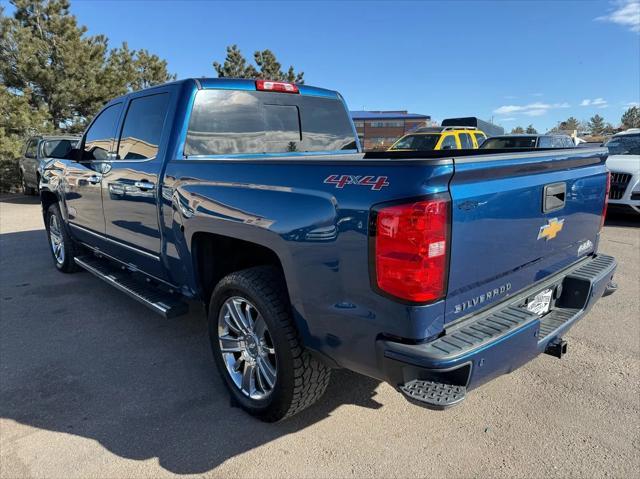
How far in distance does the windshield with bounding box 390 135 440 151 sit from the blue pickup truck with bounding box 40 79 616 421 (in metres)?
10.9

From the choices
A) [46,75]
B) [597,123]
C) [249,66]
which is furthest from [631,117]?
[46,75]

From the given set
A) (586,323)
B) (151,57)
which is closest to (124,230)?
(586,323)

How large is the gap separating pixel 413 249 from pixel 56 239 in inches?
230

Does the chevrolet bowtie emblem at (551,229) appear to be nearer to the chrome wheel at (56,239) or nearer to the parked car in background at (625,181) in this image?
the chrome wheel at (56,239)

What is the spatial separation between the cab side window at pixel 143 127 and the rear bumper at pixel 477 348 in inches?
96.8

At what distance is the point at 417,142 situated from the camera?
581 inches

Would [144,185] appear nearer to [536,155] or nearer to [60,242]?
[536,155]

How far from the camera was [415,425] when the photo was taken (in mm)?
2746

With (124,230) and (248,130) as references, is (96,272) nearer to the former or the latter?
(124,230)

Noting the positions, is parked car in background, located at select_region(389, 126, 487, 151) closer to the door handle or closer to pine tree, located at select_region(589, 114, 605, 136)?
the door handle

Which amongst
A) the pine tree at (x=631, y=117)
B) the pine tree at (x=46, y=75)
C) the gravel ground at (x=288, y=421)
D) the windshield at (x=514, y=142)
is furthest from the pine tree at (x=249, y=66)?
the pine tree at (x=631, y=117)

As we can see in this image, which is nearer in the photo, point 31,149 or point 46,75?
point 31,149

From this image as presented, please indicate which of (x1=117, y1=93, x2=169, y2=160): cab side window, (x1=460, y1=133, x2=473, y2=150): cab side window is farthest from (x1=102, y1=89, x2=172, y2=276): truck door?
(x1=460, y1=133, x2=473, y2=150): cab side window

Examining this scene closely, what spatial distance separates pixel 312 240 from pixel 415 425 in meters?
1.41
